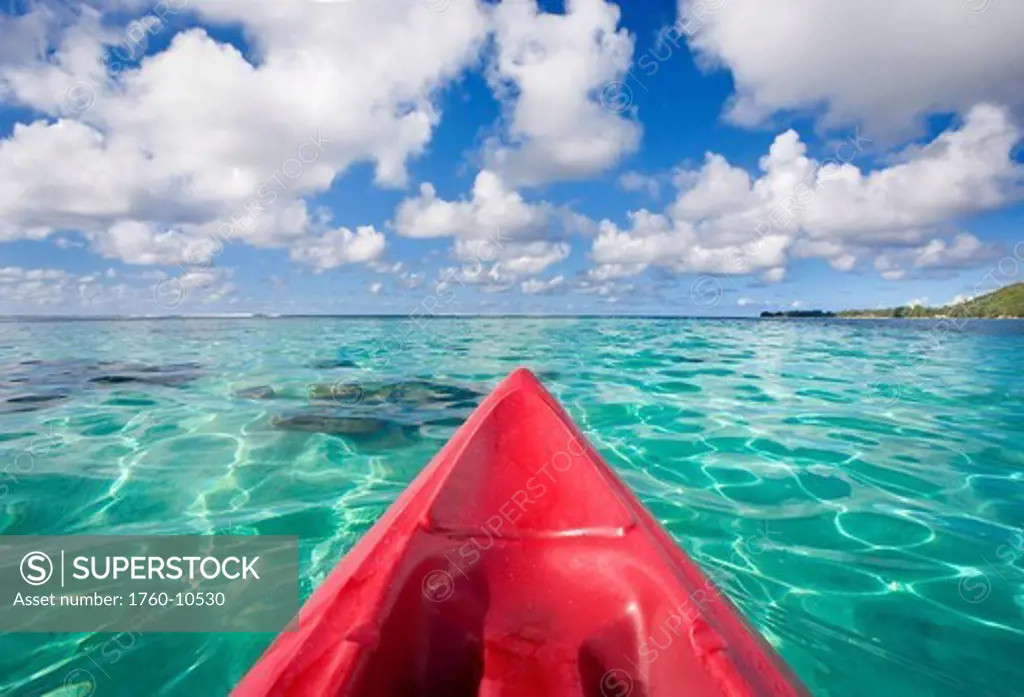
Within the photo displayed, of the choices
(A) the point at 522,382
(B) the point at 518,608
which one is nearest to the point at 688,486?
(A) the point at 522,382

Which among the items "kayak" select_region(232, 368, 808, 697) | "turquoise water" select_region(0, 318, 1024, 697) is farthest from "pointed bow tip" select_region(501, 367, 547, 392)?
"turquoise water" select_region(0, 318, 1024, 697)

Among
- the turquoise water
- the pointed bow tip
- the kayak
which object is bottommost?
the turquoise water

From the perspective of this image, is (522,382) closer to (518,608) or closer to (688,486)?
(518,608)

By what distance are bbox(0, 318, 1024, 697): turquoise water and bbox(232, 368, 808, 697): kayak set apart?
1.61 metres

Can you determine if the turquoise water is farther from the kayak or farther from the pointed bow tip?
the pointed bow tip

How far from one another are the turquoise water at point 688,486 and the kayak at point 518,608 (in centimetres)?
161

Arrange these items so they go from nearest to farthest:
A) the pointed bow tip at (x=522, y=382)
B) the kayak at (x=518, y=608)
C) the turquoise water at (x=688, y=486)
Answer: the kayak at (x=518, y=608)
the turquoise water at (x=688, y=486)
the pointed bow tip at (x=522, y=382)

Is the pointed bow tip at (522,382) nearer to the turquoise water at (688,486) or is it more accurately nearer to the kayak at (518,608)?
the kayak at (518,608)

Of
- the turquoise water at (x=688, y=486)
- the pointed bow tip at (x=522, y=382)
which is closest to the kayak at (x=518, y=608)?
the pointed bow tip at (x=522, y=382)

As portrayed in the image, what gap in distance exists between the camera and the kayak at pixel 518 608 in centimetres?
169

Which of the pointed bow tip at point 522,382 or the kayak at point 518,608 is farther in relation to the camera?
the pointed bow tip at point 522,382

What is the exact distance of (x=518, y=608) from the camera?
2424mm

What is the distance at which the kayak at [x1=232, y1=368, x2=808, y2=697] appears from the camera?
1692 mm

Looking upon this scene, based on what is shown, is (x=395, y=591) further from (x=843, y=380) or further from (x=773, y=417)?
(x=843, y=380)
